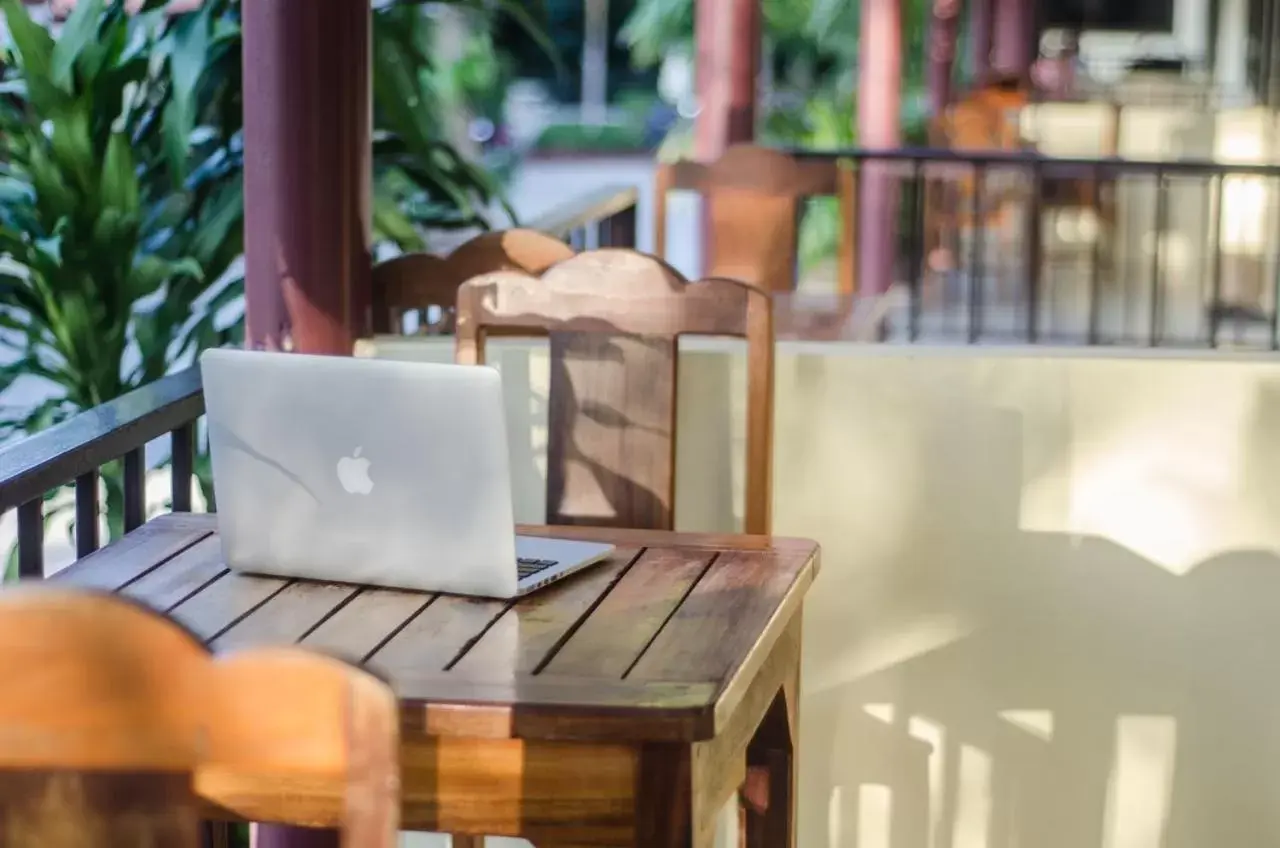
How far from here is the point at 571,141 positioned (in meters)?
31.8

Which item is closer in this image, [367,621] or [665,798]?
[665,798]

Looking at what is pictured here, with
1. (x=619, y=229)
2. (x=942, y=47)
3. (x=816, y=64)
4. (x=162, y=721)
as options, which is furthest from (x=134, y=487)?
(x=816, y=64)

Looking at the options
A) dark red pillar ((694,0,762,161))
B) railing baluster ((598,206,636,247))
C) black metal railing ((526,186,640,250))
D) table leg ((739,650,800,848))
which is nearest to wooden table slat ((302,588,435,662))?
table leg ((739,650,800,848))

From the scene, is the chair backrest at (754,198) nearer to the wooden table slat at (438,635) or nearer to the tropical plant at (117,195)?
the tropical plant at (117,195)

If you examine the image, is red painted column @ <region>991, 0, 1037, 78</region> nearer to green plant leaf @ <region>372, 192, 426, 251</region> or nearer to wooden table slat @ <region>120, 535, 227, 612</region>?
green plant leaf @ <region>372, 192, 426, 251</region>

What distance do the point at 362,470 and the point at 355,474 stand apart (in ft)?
0.04

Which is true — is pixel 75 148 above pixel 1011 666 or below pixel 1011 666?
above

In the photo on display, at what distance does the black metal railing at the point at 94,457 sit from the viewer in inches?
78.5

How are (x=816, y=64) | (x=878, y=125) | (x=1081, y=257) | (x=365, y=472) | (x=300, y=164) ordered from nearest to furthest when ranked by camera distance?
(x=365, y=472) → (x=300, y=164) → (x=1081, y=257) → (x=878, y=125) → (x=816, y=64)

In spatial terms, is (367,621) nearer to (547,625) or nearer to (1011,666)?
(547,625)

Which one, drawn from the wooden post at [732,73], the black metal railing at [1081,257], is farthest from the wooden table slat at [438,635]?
the wooden post at [732,73]

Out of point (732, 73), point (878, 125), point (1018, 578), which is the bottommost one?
point (1018, 578)

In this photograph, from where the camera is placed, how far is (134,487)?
236cm

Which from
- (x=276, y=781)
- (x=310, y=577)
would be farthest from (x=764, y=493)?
(x=276, y=781)
